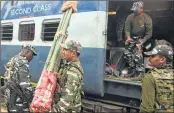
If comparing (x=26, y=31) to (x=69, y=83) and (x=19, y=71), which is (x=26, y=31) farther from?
(x=69, y=83)

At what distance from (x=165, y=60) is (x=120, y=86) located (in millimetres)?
2837

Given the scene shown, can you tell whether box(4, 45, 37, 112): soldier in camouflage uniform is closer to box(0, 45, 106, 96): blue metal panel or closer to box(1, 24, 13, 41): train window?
box(0, 45, 106, 96): blue metal panel

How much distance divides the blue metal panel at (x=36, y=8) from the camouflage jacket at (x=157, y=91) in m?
3.18

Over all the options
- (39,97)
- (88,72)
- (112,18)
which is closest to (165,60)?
(39,97)

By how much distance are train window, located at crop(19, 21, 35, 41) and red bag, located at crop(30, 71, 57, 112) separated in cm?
470

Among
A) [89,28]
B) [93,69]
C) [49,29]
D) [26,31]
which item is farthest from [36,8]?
[93,69]

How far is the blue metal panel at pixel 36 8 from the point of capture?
22.1 ft

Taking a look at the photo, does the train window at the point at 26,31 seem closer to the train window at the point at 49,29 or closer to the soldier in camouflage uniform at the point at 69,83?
the train window at the point at 49,29

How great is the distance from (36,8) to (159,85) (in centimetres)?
540

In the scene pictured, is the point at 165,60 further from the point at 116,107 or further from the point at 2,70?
the point at 2,70

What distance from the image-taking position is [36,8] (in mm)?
8297

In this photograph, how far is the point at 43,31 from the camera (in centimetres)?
789

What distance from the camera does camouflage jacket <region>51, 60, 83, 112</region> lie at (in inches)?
136

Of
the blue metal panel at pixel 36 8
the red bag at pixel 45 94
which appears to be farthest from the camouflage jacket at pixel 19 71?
the blue metal panel at pixel 36 8
